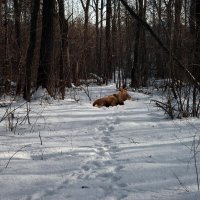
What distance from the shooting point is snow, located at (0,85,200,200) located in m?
3.22

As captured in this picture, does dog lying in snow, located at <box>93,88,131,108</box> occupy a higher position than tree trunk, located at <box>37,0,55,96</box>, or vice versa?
tree trunk, located at <box>37,0,55,96</box>

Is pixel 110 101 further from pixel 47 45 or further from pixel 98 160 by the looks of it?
pixel 98 160

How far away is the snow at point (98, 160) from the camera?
3219 mm

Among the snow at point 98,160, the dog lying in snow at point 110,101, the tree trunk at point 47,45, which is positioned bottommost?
Answer: the snow at point 98,160

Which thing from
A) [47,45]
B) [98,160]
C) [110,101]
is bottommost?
[98,160]

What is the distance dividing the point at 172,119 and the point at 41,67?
5422 mm

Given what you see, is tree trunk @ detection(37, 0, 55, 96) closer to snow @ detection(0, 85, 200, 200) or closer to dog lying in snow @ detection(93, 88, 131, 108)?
dog lying in snow @ detection(93, 88, 131, 108)

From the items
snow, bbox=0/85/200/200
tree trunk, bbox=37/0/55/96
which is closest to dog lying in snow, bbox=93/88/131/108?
tree trunk, bbox=37/0/55/96

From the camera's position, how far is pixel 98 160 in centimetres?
424

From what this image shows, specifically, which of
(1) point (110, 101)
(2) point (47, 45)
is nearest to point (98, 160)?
(1) point (110, 101)

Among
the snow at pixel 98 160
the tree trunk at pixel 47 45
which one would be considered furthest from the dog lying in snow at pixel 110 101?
the snow at pixel 98 160

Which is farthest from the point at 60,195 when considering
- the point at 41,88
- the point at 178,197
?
the point at 41,88

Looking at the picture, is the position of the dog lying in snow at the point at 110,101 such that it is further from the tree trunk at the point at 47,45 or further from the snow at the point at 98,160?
the snow at the point at 98,160

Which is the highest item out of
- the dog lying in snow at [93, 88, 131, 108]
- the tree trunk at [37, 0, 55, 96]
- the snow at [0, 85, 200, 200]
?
the tree trunk at [37, 0, 55, 96]
